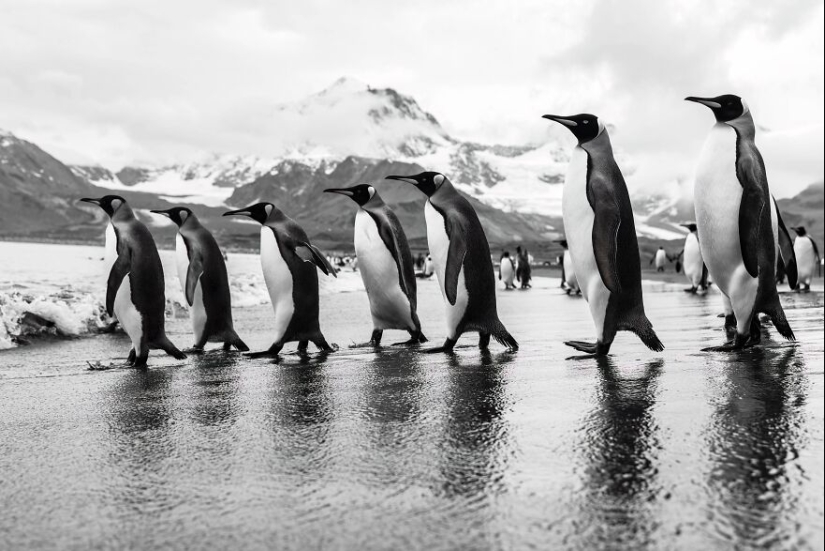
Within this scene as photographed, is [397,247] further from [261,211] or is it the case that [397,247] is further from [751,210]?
[751,210]

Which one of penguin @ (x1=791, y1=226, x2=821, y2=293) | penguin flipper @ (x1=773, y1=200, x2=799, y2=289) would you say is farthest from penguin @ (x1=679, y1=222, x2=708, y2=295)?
penguin flipper @ (x1=773, y1=200, x2=799, y2=289)

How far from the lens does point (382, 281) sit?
729cm

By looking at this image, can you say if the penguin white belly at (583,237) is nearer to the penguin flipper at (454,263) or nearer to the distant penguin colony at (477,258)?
the distant penguin colony at (477,258)

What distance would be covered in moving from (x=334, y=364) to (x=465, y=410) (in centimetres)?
236

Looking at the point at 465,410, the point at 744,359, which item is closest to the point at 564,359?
the point at 744,359

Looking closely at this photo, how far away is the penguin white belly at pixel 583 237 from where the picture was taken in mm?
5406

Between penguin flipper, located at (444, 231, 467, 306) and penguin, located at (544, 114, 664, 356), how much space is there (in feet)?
2.98

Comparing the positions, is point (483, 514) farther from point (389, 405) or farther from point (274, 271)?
point (274, 271)

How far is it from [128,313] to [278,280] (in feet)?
4.13

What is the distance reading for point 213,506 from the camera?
2.32 metres

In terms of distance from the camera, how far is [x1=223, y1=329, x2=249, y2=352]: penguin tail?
7492mm

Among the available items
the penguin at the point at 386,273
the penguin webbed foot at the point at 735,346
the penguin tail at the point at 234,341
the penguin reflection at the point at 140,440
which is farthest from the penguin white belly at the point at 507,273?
the penguin reflection at the point at 140,440

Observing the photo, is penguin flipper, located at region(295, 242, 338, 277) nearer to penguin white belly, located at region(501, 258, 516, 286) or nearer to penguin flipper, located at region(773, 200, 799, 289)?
penguin flipper, located at region(773, 200, 799, 289)

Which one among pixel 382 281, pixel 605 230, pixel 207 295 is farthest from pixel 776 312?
pixel 207 295
